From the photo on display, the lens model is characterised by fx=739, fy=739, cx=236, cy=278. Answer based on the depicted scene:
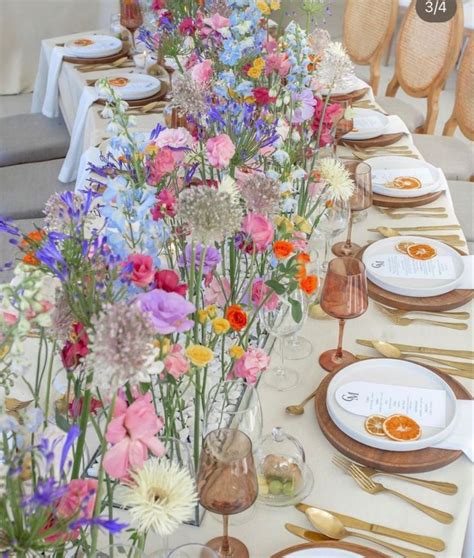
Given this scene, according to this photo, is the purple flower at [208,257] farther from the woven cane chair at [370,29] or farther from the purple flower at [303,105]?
the woven cane chair at [370,29]

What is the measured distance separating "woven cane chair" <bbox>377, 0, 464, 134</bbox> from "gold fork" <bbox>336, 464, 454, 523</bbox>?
238 cm

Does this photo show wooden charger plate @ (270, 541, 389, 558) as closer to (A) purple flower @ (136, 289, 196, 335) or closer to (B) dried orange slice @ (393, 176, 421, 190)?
(A) purple flower @ (136, 289, 196, 335)

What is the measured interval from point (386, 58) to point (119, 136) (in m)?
4.84

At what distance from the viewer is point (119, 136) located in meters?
0.98

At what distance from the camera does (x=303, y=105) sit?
1.42 meters

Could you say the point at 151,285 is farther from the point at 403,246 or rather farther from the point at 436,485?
the point at 403,246

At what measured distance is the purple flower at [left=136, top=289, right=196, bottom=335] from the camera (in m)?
0.67

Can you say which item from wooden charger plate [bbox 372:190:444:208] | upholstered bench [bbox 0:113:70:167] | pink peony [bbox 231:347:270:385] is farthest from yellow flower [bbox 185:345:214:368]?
upholstered bench [bbox 0:113:70:167]

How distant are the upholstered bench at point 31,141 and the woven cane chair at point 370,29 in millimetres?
1462

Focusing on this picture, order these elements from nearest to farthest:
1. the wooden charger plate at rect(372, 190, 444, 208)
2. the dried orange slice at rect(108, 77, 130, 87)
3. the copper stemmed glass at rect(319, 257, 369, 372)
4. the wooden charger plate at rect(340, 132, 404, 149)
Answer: the copper stemmed glass at rect(319, 257, 369, 372) → the wooden charger plate at rect(372, 190, 444, 208) → the wooden charger plate at rect(340, 132, 404, 149) → the dried orange slice at rect(108, 77, 130, 87)

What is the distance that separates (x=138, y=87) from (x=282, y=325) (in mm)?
1719

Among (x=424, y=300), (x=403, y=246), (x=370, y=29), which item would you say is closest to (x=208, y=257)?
(x=424, y=300)

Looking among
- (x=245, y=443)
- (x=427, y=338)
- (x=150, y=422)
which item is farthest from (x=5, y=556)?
(x=427, y=338)

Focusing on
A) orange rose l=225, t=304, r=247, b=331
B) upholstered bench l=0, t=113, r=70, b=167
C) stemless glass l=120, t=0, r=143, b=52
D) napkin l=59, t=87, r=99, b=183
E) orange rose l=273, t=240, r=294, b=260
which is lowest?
upholstered bench l=0, t=113, r=70, b=167
